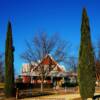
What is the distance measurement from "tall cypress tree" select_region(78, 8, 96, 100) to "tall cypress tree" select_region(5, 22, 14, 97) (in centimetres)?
1112

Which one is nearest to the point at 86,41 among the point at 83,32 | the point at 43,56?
the point at 83,32

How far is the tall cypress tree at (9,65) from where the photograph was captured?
35.0m

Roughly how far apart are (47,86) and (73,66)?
1886 centimetres

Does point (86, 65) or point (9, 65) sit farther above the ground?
point (9, 65)

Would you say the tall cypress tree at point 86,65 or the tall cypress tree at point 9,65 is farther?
the tall cypress tree at point 9,65

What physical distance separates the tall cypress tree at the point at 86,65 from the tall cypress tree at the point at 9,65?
1112 centimetres

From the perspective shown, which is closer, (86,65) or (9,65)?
(86,65)

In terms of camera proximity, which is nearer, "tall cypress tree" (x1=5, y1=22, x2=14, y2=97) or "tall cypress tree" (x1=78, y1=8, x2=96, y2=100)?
"tall cypress tree" (x1=78, y1=8, x2=96, y2=100)

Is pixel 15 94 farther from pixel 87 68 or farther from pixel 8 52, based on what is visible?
pixel 87 68

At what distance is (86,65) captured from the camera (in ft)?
86.1

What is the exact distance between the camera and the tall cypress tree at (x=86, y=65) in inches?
1019

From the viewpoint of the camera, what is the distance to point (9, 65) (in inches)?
1415

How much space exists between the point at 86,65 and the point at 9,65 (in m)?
12.1

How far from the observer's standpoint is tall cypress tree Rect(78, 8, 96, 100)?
2589cm
